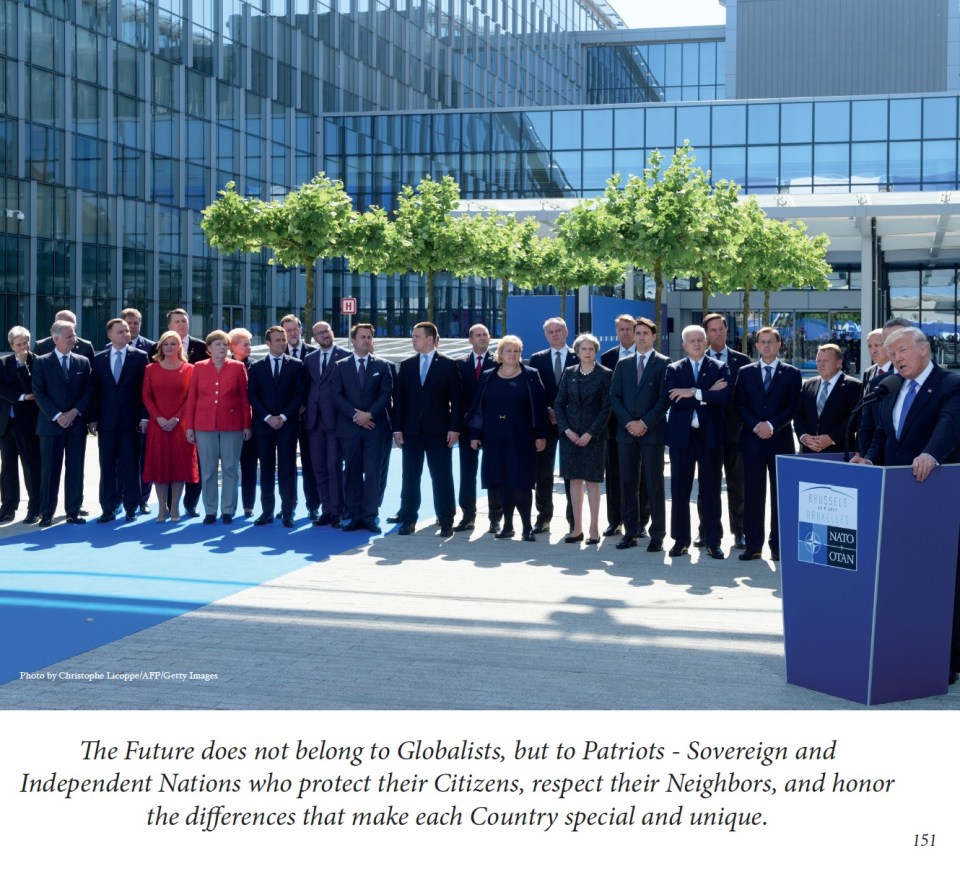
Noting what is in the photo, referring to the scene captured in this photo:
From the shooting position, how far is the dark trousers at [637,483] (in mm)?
10758

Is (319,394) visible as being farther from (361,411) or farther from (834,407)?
(834,407)

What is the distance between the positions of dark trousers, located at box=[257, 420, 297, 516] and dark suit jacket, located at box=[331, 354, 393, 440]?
63 centimetres

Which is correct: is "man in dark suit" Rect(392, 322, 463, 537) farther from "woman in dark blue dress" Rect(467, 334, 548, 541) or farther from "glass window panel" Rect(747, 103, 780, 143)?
"glass window panel" Rect(747, 103, 780, 143)

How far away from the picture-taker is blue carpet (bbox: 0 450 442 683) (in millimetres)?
7664

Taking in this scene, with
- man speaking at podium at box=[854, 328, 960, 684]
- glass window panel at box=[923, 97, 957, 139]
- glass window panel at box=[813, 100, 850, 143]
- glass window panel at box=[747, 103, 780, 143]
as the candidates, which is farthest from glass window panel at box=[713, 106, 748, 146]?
man speaking at podium at box=[854, 328, 960, 684]

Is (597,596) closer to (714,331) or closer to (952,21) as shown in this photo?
(714,331)

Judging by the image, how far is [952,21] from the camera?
62812mm

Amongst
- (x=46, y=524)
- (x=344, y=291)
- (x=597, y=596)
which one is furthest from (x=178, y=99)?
(x=597, y=596)

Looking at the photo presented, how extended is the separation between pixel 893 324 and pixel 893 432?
3.45ft

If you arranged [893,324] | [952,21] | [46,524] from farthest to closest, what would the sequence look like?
[952,21] → [46,524] → [893,324]

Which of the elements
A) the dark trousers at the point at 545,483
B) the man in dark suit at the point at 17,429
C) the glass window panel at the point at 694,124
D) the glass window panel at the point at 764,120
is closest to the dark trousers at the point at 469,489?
the dark trousers at the point at 545,483

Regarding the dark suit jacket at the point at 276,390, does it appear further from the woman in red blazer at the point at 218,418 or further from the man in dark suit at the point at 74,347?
the man in dark suit at the point at 74,347

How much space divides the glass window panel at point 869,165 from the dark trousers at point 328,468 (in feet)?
119

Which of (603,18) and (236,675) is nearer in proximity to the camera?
(236,675)
